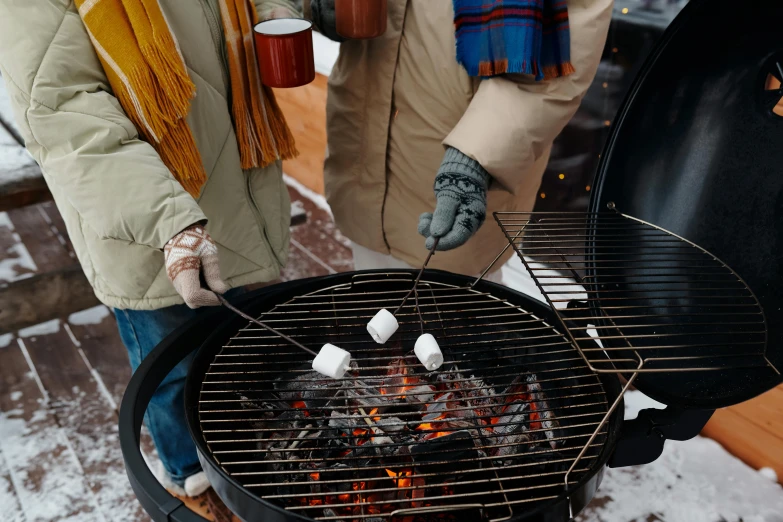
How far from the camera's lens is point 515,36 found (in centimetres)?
115

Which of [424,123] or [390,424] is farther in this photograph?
[424,123]

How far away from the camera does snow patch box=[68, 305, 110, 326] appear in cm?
250

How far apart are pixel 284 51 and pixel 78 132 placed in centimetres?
39

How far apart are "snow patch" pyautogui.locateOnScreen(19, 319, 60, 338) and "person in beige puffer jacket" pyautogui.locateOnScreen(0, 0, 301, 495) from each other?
137 cm

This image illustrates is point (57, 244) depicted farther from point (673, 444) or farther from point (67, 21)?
point (673, 444)

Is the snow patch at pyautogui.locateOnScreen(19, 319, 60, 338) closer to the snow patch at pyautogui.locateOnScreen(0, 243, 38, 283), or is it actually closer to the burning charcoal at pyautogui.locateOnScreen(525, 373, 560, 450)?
the snow patch at pyautogui.locateOnScreen(0, 243, 38, 283)

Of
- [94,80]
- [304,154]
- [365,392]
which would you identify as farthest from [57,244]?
[365,392]

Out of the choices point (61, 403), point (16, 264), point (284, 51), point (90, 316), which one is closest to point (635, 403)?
point (284, 51)

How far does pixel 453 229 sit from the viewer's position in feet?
3.68

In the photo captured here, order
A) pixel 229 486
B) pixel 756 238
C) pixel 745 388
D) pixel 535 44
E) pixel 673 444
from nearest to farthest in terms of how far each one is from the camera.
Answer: pixel 229 486, pixel 745 388, pixel 756 238, pixel 535 44, pixel 673 444

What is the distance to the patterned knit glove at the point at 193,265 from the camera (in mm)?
940

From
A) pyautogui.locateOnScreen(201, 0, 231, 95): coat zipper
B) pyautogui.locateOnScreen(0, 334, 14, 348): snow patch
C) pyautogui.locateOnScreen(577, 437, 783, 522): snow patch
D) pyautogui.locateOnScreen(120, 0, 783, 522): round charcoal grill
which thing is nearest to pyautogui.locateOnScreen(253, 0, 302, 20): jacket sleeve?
pyautogui.locateOnScreen(201, 0, 231, 95): coat zipper

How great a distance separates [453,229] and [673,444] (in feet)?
4.11

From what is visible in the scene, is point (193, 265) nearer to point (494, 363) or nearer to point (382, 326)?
point (382, 326)
